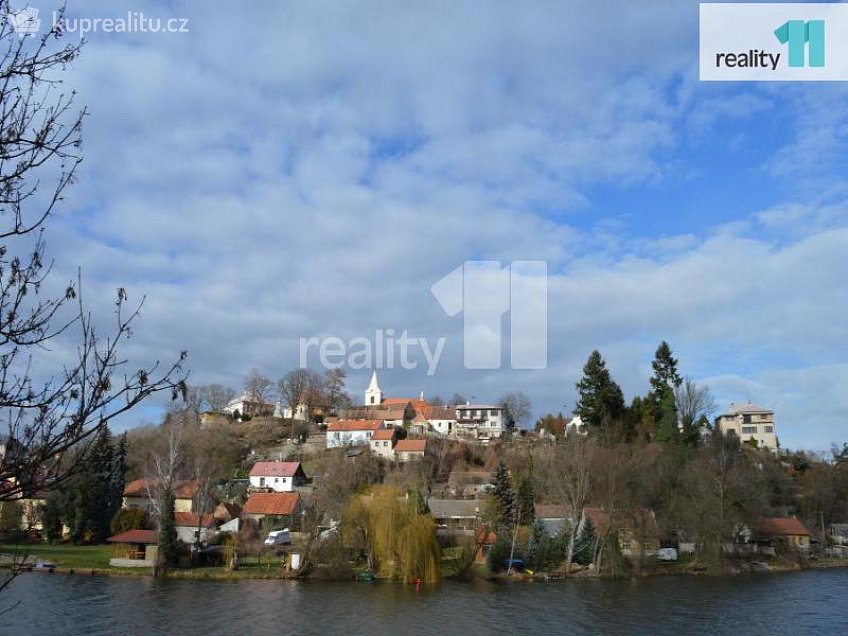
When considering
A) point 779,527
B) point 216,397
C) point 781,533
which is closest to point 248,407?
point 216,397

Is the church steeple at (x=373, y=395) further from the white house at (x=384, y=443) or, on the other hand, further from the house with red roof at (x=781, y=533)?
the house with red roof at (x=781, y=533)

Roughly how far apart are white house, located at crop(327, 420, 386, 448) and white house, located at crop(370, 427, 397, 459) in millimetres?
2282

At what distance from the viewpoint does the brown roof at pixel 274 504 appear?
53688 mm

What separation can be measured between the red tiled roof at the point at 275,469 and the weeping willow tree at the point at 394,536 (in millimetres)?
27905

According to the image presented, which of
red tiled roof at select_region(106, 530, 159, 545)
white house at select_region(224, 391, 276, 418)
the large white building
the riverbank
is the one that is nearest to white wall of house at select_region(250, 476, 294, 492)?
the riverbank

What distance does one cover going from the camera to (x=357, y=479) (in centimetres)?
6153

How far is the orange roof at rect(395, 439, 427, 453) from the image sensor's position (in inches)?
2891

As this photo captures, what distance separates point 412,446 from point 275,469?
1510 centimetres

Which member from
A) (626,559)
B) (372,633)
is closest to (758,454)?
(626,559)

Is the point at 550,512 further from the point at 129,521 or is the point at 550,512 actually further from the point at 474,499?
the point at 129,521

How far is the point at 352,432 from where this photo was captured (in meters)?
81.8

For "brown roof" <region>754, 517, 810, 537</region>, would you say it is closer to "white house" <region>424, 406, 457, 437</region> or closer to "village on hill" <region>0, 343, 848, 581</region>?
"village on hill" <region>0, 343, 848, 581</region>

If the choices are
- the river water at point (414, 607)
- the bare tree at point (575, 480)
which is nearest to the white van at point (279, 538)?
the river water at point (414, 607)

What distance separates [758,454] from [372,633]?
6156 centimetres
